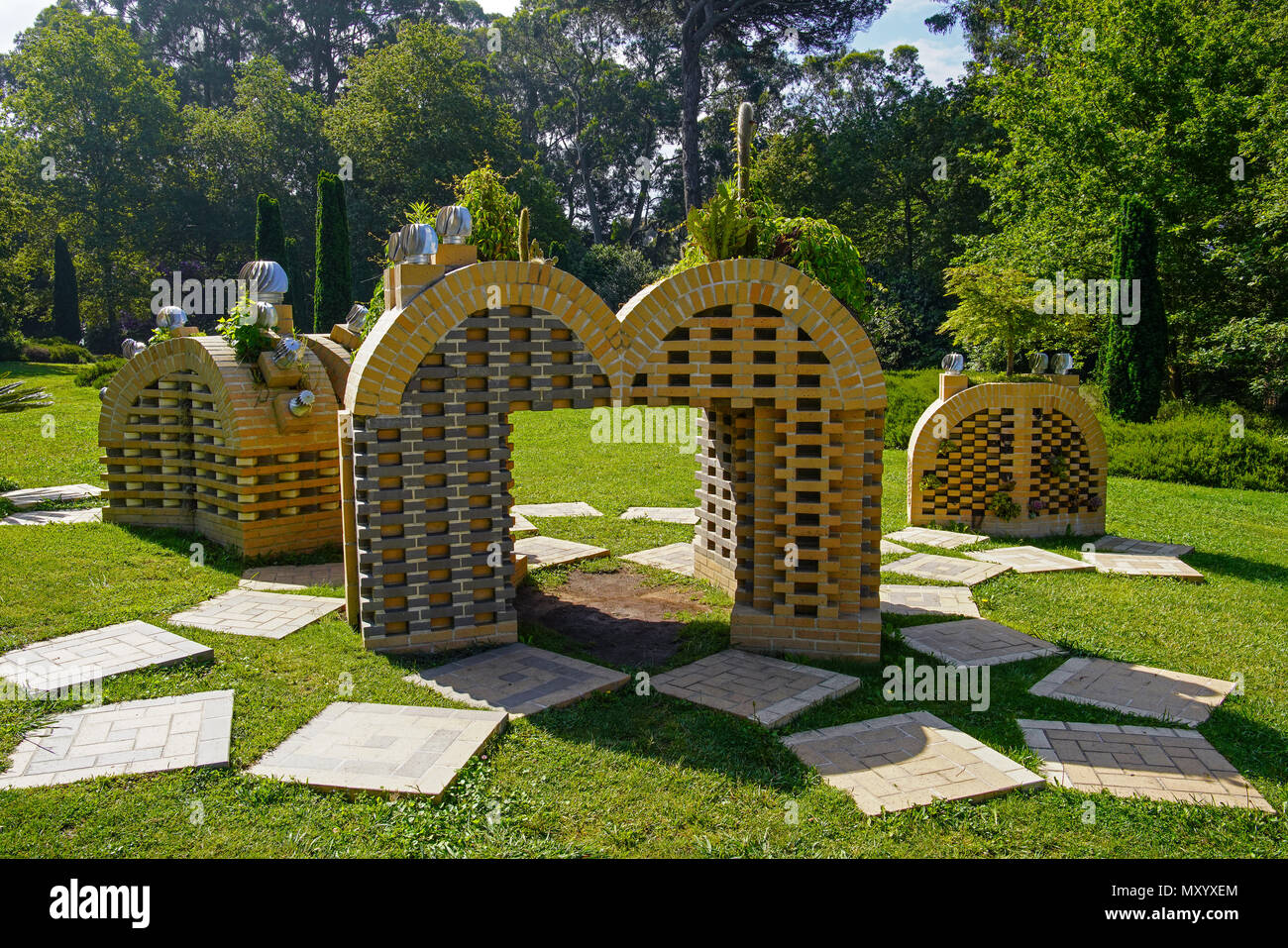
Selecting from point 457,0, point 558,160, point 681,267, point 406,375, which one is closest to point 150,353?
point 406,375

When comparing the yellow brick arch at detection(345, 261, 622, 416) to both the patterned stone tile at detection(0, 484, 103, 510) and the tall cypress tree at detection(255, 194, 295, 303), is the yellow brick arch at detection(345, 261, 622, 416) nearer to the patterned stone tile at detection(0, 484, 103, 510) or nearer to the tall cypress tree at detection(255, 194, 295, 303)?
the patterned stone tile at detection(0, 484, 103, 510)

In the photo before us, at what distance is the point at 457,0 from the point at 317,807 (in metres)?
58.8

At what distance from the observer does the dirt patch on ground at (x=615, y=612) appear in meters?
6.51

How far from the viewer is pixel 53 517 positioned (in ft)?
31.8

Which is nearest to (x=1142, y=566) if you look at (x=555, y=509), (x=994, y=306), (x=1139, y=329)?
(x=994, y=306)

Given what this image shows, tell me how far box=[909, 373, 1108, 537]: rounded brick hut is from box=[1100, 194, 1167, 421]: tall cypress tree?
884 cm

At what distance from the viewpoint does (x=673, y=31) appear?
103 ft

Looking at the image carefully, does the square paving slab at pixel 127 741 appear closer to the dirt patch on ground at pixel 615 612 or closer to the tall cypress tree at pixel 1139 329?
the dirt patch on ground at pixel 615 612

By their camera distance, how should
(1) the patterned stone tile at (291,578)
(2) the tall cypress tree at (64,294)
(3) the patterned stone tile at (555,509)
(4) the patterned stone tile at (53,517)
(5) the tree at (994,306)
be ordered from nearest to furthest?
(1) the patterned stone tile at (291,578), (4) the patterned stone tile at (53,517), (3) the patterned stone tile at (555,509), (5) the tree at (994,306), (2) the tall cypress tree at (64,294)

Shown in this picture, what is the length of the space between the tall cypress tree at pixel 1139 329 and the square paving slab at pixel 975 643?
13.9 meters

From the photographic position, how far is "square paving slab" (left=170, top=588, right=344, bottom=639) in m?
6.49

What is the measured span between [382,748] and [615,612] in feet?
9.84

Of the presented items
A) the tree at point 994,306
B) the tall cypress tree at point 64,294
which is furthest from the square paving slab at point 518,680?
the tall cypress tree at point 64,294

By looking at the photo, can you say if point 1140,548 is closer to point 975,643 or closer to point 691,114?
point 975,643
